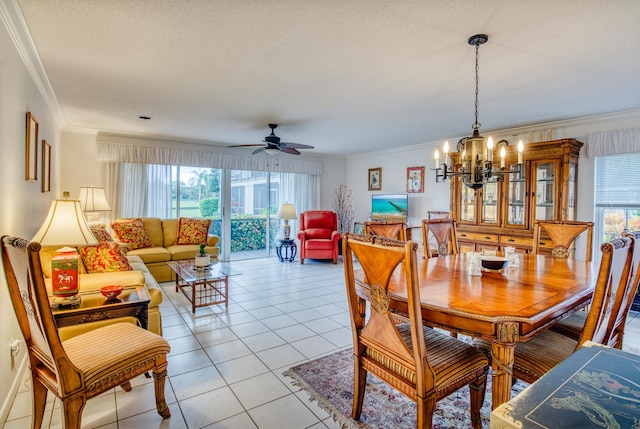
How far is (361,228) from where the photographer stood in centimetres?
711

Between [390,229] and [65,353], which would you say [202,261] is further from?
[65,353]

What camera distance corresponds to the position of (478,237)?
479 cm

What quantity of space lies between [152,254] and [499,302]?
458cm

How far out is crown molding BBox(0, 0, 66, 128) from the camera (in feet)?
6.27

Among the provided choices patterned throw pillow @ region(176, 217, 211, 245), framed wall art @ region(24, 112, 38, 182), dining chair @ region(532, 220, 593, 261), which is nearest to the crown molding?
framed wall art @ region(24, 112, 38, 182)

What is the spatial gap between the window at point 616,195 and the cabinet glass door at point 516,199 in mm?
823

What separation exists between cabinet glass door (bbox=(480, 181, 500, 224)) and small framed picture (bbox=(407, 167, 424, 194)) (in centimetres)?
148

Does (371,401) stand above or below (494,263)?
below

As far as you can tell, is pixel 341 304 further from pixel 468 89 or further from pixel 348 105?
pixel 468 89

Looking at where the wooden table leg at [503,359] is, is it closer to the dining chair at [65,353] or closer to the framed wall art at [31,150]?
the dining chair at [65,353]

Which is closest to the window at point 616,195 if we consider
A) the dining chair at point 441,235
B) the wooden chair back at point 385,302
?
the dining chair at point 441,235

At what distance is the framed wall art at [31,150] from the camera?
254cm

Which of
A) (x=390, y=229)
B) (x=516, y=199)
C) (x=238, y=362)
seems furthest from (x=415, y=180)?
(x=238, y=362)

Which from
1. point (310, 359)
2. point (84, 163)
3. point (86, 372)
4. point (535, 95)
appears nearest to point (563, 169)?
point (535, 95)
